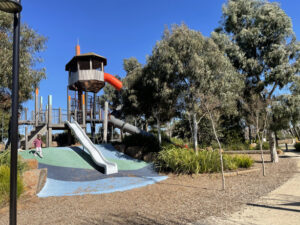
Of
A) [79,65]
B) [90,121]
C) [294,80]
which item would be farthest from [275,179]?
[79,65]

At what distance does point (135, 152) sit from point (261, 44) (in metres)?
10.00

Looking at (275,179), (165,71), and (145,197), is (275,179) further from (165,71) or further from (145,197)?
(165,71)

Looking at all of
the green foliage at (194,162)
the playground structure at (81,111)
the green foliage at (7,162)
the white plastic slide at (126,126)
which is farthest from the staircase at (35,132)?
the green foliage at (194,162)

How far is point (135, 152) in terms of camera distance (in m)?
14.0

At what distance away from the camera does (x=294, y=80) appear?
1309cm

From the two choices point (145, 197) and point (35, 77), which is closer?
point (145, 197)

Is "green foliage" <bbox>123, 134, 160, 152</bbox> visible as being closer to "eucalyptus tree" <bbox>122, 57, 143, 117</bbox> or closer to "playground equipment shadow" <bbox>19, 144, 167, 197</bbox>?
"playground equipment shadow" <bbox>19, 144, 167, 197</bbox>

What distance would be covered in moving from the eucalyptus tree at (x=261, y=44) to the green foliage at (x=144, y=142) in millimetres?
6515

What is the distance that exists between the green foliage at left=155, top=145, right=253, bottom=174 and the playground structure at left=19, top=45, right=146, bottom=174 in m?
3.73

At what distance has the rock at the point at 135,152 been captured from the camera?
1375cm

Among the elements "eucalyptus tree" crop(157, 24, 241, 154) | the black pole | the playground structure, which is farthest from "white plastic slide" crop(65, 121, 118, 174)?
the black pole

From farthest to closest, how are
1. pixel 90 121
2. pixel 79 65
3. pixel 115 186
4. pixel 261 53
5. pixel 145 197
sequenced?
pixel 79 65, pixel 90 121, pixel 261 53, pixel 115 186, pixel 145 197

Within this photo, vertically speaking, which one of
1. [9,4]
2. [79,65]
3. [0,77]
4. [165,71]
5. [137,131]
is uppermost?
[79,65]

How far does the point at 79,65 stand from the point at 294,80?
49.1 ft
